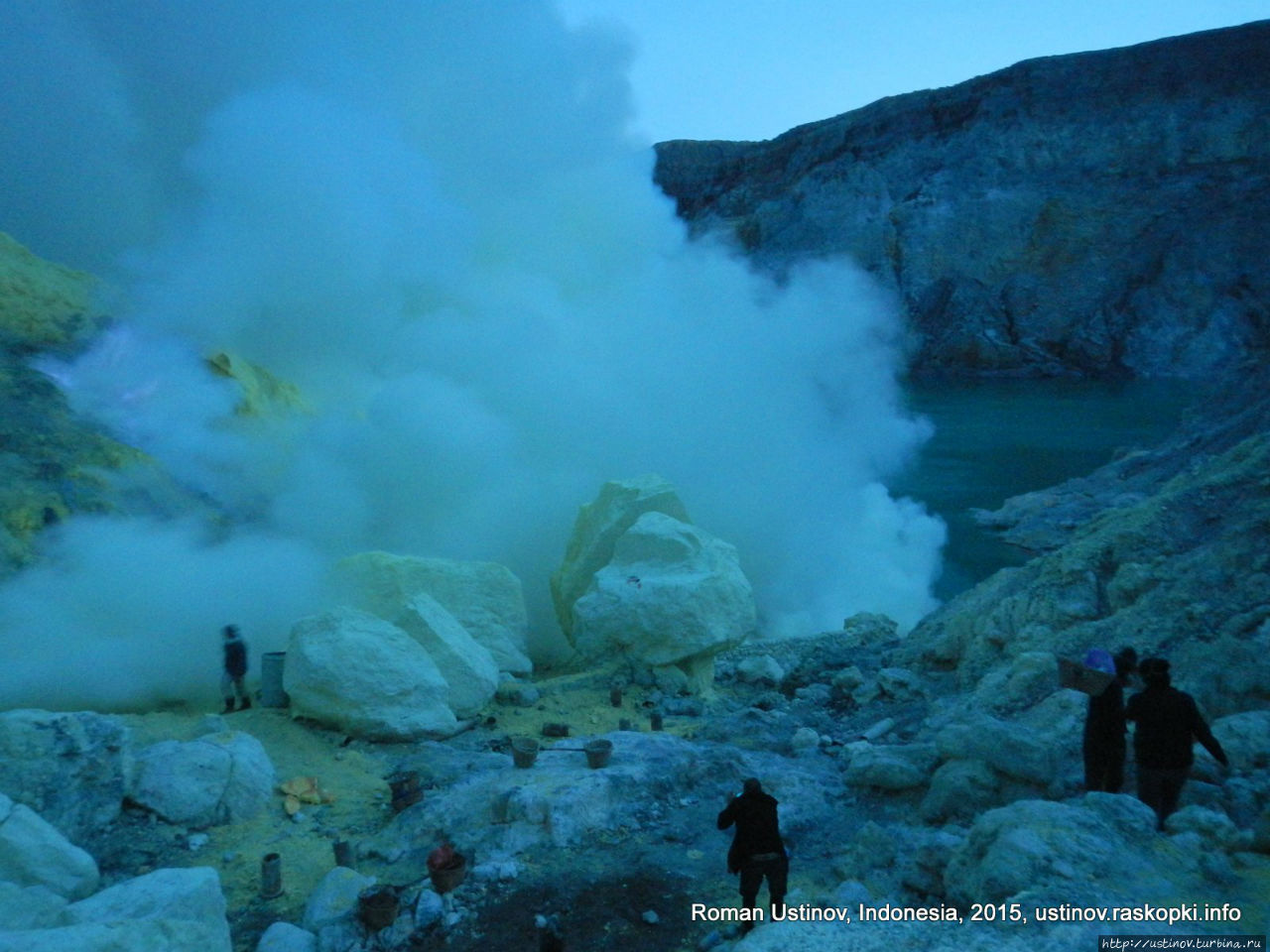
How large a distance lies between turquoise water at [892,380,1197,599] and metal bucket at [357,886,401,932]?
32.0 feet

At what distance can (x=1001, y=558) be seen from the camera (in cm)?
1275

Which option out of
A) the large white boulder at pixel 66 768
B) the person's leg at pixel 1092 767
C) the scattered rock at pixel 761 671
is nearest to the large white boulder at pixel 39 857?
the large white boulder at pixel 66 768

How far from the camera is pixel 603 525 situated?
838cm

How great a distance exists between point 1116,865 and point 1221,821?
0.52 metres

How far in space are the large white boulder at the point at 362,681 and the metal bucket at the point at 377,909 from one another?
2.08 meters

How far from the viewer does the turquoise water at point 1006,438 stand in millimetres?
14109

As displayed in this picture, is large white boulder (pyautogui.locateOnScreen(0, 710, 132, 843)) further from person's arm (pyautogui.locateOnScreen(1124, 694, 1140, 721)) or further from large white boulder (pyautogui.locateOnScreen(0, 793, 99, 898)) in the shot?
person's arm (pyautogui.locateOnScreen(1124, 694, 1140, 721))

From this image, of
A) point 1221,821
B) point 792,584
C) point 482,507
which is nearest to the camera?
point 1221,821

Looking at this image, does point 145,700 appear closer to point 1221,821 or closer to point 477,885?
point 477,885

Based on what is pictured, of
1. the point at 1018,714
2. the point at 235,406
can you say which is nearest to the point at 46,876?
the point at 1018,714

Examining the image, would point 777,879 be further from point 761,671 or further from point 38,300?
point 38,300

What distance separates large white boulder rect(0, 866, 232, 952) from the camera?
2.49 meters

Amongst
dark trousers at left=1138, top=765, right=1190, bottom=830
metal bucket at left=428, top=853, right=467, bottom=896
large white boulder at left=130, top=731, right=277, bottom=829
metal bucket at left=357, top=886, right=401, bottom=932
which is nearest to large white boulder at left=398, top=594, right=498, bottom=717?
large white boulder at left=130, top=731, right=277, bottom=829

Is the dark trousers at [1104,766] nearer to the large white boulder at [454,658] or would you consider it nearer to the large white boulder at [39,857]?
the large white boulder at [454,658]
